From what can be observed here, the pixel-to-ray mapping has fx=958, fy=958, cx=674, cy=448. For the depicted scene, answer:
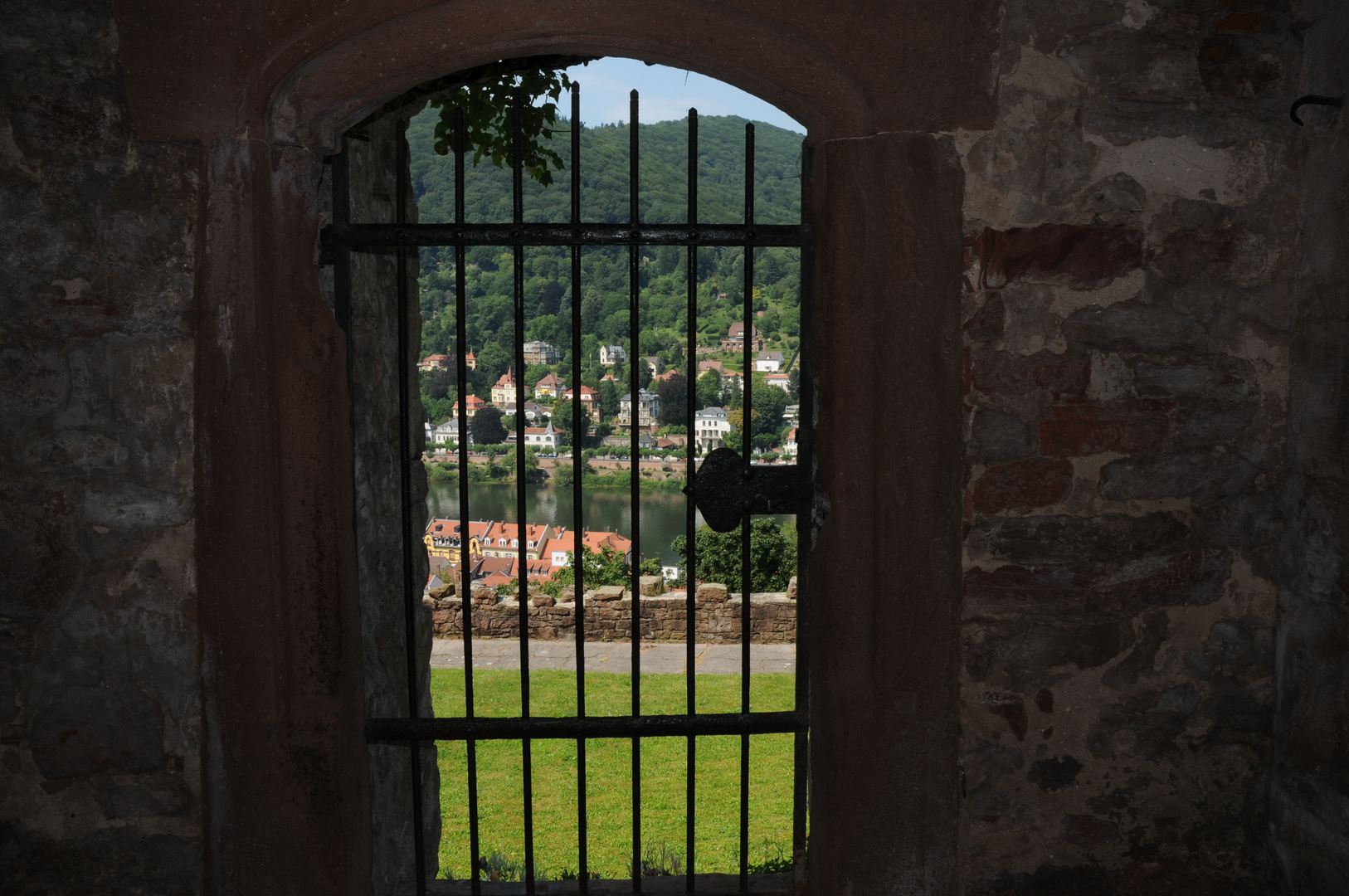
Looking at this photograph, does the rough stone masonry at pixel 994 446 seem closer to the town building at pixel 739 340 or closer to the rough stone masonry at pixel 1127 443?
the rough stone masonry at pixel 1127 443

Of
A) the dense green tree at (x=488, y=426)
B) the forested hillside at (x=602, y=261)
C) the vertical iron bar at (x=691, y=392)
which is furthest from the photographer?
the dense green tree at (x=488, y=426)

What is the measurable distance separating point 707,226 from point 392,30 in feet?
2.47

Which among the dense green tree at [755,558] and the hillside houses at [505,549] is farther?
the hillside houses at [505,549]

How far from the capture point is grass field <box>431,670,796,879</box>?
659 centimetres

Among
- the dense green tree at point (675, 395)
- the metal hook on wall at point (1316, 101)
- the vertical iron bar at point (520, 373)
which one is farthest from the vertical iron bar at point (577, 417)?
the dense green tree at point (675, 395)

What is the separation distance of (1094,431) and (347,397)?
5.27 feet

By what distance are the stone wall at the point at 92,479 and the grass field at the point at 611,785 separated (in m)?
3.37

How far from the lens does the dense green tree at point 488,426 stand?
2086cm

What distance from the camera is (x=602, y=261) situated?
18.1 meters

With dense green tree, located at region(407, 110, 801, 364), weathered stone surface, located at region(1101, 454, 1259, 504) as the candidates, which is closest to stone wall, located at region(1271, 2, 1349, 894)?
weathered stone surface, located at region(1101, 454, 1259, 504)

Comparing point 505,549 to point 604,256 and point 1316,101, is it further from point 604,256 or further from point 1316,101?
point 1316,101

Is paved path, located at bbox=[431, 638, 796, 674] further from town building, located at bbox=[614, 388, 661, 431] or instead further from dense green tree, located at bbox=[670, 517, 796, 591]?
town building, located at bbox=[614, 388, 661, 431]

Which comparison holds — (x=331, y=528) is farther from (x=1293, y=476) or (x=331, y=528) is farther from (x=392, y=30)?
(x=1293, y=476)

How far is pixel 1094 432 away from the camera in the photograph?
2039 mm
